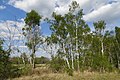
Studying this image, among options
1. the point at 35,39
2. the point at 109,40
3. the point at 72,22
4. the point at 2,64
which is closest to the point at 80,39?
the point at 72,22

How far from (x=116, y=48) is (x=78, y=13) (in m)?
28.5

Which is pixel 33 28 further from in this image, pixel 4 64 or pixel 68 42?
pixel 4 64

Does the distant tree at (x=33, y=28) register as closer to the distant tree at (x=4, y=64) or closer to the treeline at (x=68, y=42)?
the treeline at (x=68, y=42)

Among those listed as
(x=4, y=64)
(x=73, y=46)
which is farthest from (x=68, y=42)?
(x=4, y=64)

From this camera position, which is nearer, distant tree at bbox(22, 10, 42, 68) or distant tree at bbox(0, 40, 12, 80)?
distant tree at bbox(0, 40, 12, 80)

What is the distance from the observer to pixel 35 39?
141ft

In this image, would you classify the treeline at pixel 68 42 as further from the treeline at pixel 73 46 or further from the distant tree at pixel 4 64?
the distant tree at pixel 4 64

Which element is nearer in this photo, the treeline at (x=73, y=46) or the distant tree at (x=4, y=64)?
the distant tree at (x=4, y=64)

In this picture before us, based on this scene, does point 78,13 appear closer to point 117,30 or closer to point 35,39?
point 35,39

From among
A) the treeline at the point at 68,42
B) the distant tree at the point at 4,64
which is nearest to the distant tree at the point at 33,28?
the treeline at the point at 68,42

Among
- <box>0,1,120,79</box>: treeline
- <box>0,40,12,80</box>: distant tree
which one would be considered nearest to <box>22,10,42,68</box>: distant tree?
<box>0,1,120,79</box>: treeline

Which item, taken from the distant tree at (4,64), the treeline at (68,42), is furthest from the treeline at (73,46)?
the distant tree at (4,64)

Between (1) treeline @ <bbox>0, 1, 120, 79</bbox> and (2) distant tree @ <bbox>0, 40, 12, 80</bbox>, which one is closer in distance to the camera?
(2) distant tree @ <bbox>0, 40, 12, 80</bbox>

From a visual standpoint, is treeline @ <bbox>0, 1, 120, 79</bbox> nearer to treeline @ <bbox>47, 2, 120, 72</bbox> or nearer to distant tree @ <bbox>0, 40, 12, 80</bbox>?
treeline @ <bbox>47, 2, 120, 72</bbox>
